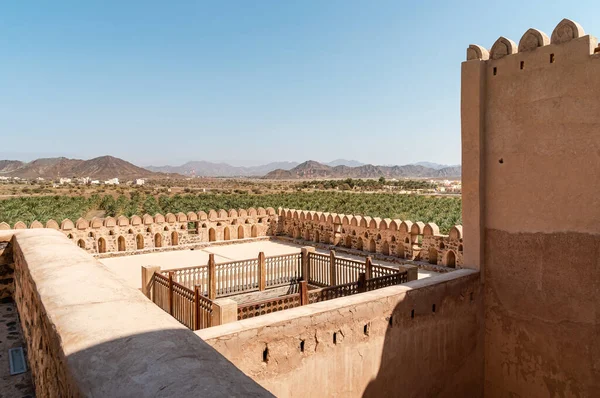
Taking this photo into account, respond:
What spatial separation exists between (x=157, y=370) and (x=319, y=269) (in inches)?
316

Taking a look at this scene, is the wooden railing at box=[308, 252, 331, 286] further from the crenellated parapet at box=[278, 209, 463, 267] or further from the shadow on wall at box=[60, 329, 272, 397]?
the shadow on wall at box=[60, 329, 272, 397]

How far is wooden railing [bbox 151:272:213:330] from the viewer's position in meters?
5.90

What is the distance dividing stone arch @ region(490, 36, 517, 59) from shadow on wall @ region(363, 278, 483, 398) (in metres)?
3.19

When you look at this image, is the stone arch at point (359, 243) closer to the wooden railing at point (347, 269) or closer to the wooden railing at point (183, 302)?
the wooden railing at point (347, 269)

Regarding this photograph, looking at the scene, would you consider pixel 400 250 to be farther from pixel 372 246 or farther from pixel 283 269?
pixel 283 269

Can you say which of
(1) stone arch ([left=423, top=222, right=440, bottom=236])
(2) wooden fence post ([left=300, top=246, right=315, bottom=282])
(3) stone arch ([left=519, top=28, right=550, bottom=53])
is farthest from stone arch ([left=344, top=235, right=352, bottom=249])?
(3) stone arch ([left=519, top=28, right=550, bottom=53])

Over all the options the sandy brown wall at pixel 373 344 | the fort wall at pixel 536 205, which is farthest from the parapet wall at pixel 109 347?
the fort wall at pixel 536 205

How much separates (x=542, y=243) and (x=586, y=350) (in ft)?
4.29

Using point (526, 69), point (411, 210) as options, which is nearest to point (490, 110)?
point (526, 69)

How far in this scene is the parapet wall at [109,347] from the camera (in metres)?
1.72

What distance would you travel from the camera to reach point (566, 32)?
5348mm

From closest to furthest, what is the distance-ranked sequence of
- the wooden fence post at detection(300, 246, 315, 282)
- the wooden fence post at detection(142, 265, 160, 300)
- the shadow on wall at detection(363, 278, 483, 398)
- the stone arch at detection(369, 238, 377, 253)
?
1. the shadow on wall at detection(363, 278, 483, 398)
2. the wooden fence post at detection(142, 265, 160, 300)
3. the wooden fence post at detection(300, 246, 315, 282)
4. the stone arch at detection(369, 238, 377, 253)

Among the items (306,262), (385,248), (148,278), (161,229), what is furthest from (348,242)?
(148,278)

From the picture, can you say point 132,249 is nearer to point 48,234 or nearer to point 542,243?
point 48,234
